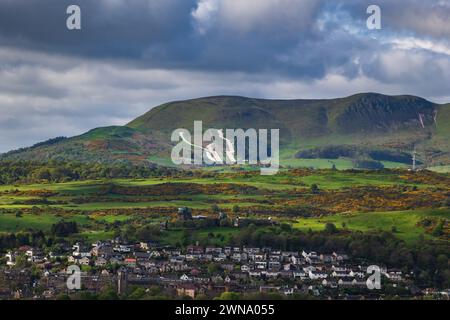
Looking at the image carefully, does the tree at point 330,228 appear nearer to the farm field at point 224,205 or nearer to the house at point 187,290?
the farm field at point 224,205

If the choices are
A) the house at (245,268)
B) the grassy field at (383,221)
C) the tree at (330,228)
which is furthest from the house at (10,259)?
the tree at (330,228)

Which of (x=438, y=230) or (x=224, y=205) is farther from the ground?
(x=224, y=205)

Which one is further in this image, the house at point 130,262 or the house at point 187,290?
the house at point 130,262

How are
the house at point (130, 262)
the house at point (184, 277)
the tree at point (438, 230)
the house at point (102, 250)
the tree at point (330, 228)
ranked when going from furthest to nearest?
the tree at point (438, 230) → the tree at point (330, 228) → the house at point (102, 250) → the house at point (130, 262) → the house at point (184, 277)

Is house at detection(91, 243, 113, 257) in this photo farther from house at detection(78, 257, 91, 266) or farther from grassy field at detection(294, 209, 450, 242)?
grassy field at detection(294, 209, 450, 242)

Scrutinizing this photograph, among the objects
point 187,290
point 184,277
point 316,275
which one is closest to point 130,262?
point 184,277

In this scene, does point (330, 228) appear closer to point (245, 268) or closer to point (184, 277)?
point (245, 268)
